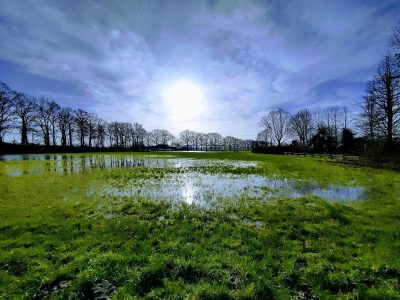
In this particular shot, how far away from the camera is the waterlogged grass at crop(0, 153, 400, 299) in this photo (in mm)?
4270

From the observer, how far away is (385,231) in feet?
22.9

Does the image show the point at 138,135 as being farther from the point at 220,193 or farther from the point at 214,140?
the point at 220,193

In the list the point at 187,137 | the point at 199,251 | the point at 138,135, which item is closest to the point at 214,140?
the point at 187,137

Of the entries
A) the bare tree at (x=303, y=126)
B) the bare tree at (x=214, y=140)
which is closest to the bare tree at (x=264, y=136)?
the bare tree at (x=303, y=126)

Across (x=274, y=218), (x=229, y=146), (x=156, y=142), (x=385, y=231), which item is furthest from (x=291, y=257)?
(x=229, y=146)

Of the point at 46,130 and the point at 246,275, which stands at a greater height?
the point at 46,130

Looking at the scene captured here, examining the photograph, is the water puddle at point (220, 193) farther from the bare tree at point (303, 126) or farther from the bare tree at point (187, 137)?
the bare tree at point (187, 137)

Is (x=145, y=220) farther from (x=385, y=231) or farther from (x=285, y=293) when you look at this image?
(x=385, y=231)

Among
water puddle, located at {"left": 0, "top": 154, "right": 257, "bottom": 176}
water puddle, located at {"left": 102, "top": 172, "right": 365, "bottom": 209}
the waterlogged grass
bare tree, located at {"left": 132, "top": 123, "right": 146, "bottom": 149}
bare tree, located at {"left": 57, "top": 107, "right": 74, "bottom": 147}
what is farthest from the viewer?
bare tree, located at {"left": 132, "top": 123, "right": 146, "bottom": 149}

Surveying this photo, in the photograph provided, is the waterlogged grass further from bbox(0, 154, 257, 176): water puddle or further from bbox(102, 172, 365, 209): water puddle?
bbox(0, 154, 257, 176): water puddle

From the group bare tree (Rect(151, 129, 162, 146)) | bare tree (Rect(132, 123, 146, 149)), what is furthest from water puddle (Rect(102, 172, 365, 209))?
bare tree (Rect(151, 129, 162, 146))

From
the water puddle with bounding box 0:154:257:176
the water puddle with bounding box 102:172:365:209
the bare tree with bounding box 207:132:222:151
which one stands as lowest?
the water puddle with bounding box 102:172:365:209

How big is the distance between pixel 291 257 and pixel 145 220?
525cm

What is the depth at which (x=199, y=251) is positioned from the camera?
18.6 feet
